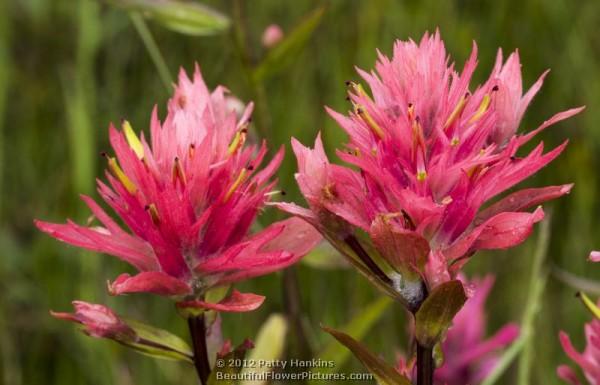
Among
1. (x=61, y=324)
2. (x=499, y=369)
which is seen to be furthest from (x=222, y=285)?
(x=61, y=324)

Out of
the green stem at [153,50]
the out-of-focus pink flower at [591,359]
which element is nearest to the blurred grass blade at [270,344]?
the out-of-focus pink flower at [591,359]

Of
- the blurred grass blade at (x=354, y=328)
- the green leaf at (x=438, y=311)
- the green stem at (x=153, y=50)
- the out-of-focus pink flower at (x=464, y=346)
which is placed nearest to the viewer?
the green leaf at (x=438, y=311)

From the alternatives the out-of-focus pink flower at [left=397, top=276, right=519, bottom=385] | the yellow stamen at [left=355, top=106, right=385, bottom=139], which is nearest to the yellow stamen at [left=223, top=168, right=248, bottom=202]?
the yellow stamen at [left=355, top=106, right=385, bottom=139]

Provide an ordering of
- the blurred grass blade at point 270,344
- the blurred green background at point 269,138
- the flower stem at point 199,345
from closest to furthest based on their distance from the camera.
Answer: the flower stem at point 199,345
the blurred grass blade at point 270,344
the blurred green background at point 269,138

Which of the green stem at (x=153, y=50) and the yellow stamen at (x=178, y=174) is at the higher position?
the green stem at (x=153, y=50)

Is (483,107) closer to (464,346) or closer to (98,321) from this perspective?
(98,321)

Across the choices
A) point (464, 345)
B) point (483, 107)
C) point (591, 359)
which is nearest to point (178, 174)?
point (483, 107)

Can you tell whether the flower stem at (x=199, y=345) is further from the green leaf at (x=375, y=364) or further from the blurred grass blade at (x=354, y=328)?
the blurred grass blade at (x=354, y=328)
